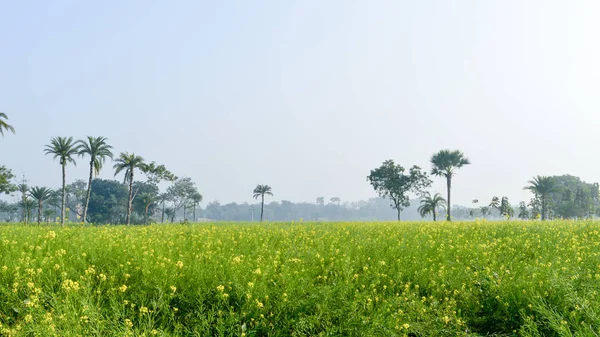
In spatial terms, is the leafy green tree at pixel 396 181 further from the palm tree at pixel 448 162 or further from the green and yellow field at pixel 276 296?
the green and yellow field at pixel 276 296

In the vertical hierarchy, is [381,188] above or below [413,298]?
above

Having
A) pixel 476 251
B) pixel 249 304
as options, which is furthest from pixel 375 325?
pixel 476 251

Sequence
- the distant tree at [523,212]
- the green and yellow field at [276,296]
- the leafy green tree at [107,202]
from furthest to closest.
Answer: the leafy green tree at [107,202], the distant tree at [523,212], the green and yellow field at [276,296]

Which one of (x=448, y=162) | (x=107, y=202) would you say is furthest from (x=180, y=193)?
(x=448, y=162)

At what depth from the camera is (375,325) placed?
6551mm

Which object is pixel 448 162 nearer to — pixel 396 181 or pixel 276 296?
pixel 396 181

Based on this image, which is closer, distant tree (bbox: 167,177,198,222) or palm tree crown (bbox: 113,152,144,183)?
palm tree crown (bbox: 113,152,144,183)

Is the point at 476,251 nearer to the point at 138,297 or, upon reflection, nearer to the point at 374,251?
the point at 374,251

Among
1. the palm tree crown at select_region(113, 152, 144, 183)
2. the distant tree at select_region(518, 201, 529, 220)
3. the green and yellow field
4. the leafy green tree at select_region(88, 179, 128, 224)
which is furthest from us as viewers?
the leafy green tree at select_region(88, 179, 128, 224)

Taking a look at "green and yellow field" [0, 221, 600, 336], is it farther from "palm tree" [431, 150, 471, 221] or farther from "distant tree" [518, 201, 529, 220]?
"distant tree" [518, 201, 529, 220]

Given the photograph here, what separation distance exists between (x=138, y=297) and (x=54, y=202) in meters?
94.0

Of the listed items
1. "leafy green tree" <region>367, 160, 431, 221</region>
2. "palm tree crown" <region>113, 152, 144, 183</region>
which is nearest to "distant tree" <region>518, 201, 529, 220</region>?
"leafy green tree" <region>367, 160, 431, 221</region>

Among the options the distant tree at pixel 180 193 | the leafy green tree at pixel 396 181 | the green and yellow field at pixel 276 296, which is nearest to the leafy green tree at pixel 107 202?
the distant tree at pixel 180 193

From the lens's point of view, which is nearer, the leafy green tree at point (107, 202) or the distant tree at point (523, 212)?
the distant tree at point (523, 212)
